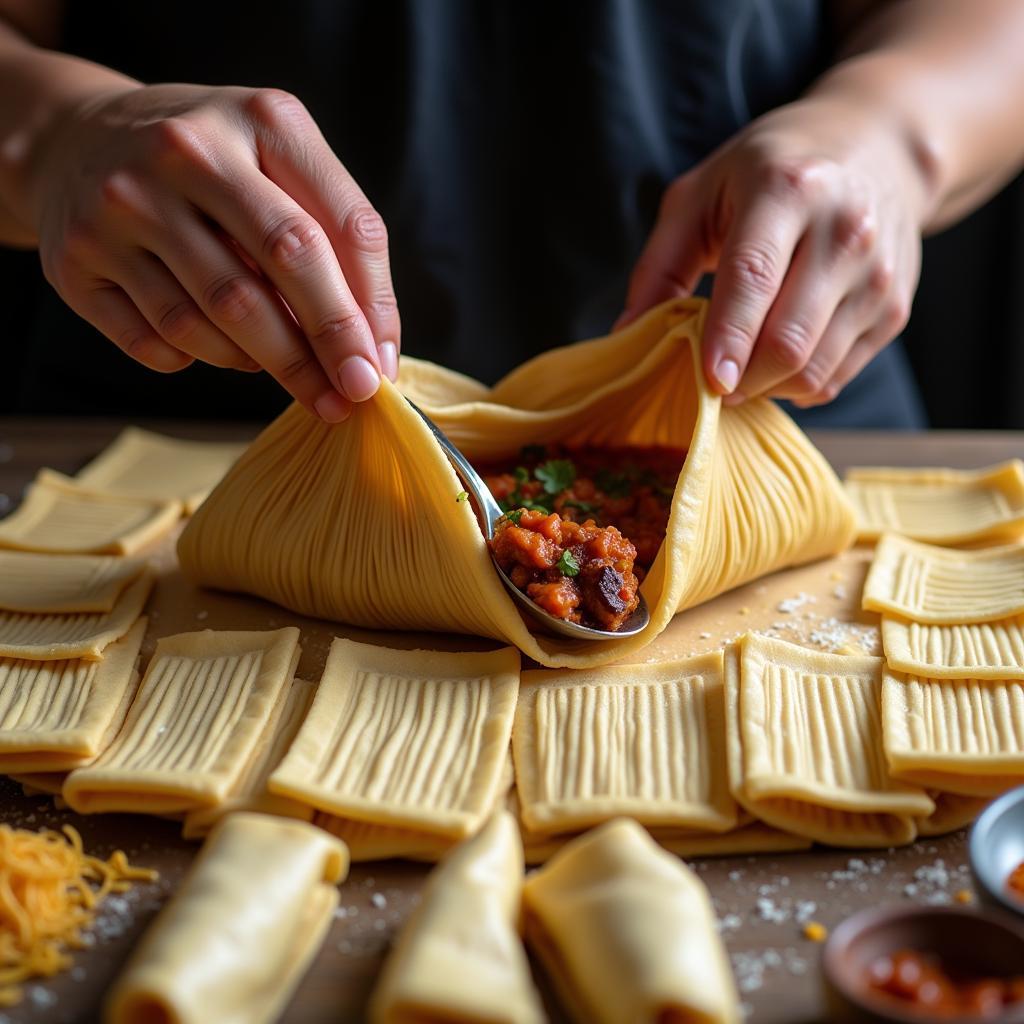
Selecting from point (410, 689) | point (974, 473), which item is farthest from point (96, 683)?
point (974, 473)

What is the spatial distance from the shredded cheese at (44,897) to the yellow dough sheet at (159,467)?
1.78 m

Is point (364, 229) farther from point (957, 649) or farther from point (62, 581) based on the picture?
point (957, 649)

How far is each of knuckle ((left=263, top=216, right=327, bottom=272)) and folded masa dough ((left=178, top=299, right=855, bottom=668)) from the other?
39 centimetres

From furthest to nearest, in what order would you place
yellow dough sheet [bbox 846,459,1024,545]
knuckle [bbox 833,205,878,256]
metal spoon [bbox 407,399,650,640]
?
yellow dough sheet [bbox 846,459,1024,545], knuckle [bbox 833,205,878,256], metal spoon [bbox 407,399,650,640]

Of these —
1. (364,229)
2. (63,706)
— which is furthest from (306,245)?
(63,706)

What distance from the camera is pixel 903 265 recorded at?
356 centimetres

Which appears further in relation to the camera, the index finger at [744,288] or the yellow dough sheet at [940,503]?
the yellow dough sheet at [940,503]

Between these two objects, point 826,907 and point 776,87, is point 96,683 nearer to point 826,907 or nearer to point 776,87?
point 826,907

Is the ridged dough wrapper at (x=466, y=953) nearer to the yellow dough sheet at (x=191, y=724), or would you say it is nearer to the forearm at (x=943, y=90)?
the yellow dough sheet at (x=191, y=724)

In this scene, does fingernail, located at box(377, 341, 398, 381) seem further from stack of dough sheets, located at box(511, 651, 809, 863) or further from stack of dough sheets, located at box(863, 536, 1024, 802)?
stack of dough sheets, located at box(863, 536, 1024, 802)

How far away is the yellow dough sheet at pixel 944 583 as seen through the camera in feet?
10.4

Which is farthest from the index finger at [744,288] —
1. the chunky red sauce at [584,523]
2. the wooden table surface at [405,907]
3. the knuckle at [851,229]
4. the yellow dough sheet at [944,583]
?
the wooden table surface at [405,907]

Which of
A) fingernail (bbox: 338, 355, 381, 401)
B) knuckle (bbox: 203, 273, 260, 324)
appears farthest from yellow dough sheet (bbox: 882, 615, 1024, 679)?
knuckle (bbox: 203, 273, 260, 324)

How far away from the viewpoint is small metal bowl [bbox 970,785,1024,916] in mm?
2088
